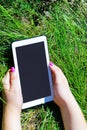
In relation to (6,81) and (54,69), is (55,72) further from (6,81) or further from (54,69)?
(6,81)

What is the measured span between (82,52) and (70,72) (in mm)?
150

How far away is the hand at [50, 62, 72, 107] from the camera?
2.31m

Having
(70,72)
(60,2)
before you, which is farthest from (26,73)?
(60,2)

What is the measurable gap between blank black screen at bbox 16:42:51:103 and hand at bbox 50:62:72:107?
4 cm

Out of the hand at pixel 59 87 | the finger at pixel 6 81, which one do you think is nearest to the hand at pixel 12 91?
the finger at pixel 6 81

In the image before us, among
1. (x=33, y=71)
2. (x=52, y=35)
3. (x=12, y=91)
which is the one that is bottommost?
(x=12, y=91)

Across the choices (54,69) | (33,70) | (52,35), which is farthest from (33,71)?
(52,35)

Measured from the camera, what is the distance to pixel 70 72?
240 centimetres

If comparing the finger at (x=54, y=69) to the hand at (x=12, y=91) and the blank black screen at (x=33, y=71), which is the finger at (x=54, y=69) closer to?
the blank black screen at (x=33, y=71)

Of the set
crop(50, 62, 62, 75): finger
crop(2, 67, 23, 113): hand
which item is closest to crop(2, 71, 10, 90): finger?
crop(2, 67, 23, 113): hand

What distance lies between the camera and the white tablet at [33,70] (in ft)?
7.34

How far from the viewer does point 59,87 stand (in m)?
2.31

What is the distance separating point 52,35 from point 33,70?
→ 24 centimetres

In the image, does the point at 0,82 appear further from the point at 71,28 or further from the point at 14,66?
the point at 71,28
